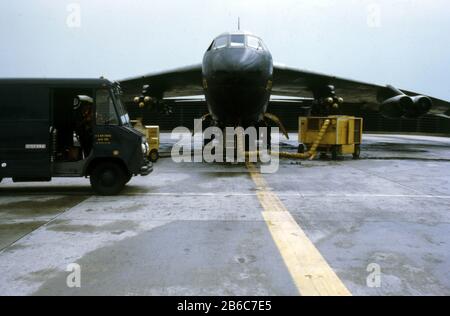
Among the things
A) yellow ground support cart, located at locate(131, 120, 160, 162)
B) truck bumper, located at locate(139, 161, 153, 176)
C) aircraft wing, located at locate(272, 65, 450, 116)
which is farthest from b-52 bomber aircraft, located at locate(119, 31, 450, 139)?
truck bumper, located at locate(139, 161, 153, 176)

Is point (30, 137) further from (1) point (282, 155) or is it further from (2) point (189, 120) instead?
(2) point (189, 120)

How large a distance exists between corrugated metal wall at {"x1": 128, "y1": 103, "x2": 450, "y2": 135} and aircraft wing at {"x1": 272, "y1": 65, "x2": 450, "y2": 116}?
37.6 feet

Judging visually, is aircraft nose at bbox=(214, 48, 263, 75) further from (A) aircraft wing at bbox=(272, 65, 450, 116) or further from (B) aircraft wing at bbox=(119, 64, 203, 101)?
(A) aircraft wing at bbox=(272, 65, 450, 116)

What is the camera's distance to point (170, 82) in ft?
62.7

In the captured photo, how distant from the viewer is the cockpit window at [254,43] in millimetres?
13093

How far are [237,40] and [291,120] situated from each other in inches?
973

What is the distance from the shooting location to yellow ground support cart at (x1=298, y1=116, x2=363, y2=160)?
14.9 m

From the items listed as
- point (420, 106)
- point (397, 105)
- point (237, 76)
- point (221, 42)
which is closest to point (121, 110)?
point (237, 76)

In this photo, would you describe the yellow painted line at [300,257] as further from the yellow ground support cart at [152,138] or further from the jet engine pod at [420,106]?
the jet engine pod at [420,106]

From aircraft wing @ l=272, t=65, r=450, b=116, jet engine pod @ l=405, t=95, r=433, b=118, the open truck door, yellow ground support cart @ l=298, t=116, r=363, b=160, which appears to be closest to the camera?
the open truck door

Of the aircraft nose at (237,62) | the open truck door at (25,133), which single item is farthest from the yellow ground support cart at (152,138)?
the open truck door at (25,133)

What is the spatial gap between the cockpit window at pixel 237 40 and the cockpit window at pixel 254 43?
191 mm

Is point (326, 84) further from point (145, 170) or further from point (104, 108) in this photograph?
point (104, 108)
